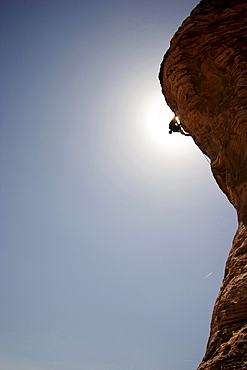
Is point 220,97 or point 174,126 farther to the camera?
point 174,126

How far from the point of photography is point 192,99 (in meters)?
10.3

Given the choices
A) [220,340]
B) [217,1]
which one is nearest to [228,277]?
[220,340]

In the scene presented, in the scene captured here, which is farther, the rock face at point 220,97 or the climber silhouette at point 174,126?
the climber silhouette at point 174,126

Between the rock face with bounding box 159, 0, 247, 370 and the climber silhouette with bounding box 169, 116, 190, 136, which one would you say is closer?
the rock face with bounding box 159, 0, 247, 370

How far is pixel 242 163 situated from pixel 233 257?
2.91m

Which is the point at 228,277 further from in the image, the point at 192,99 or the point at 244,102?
the point at 192,99

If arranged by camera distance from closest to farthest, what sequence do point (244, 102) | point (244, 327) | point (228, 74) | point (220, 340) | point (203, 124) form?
point (244, 327), point (220, 340), point (244, 102), point (228, 74), point (203, 124)

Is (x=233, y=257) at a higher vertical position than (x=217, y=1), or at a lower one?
lower

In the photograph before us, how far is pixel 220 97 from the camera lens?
9461mm

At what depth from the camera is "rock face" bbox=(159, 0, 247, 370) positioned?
235 inches

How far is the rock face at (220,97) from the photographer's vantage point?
19.6ft

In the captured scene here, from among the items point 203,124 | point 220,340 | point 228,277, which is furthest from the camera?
point 203,124

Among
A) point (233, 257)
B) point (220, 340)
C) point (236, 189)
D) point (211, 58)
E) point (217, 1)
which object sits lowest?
point (220, 340)

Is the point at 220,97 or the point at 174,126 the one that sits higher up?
the point at 174,126
